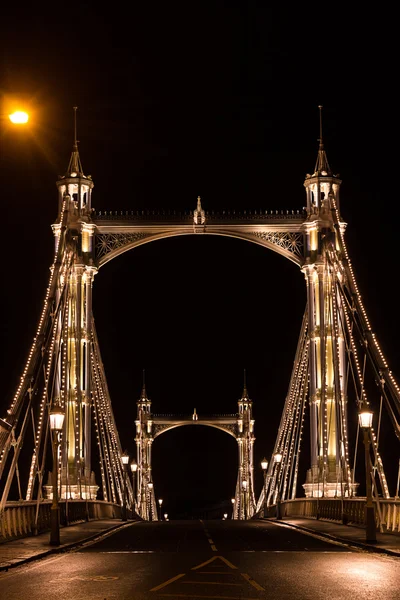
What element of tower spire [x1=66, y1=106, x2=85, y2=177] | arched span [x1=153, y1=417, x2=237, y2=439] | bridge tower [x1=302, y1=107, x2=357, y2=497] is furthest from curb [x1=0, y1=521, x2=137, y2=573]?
arched span [x1=153, y1=417, x2=237, y2=439]

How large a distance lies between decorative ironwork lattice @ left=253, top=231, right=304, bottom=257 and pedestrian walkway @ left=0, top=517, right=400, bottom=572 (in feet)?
36.1

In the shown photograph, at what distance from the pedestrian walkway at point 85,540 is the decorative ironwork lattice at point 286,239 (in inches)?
433

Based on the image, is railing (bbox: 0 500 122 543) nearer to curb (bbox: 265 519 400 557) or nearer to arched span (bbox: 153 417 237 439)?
curb (bbox: 265 519 400 557)

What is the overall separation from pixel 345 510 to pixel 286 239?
39.2 ft

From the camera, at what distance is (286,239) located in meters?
40.6

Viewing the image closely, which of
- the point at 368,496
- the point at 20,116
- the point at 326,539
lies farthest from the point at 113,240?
the point at 20,116

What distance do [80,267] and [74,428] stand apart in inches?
229

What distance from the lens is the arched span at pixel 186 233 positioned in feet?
133

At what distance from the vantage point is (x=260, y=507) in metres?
55.5

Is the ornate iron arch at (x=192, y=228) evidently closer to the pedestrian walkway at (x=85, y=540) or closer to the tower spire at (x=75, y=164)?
the tower spire at (x=75, y=164)

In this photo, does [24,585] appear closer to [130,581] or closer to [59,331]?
[130,581]

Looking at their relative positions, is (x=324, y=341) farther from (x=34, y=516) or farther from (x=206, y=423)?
(x=206, y=423)

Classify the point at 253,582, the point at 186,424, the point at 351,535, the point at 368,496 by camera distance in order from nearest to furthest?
the point at 253,582
the point at 368,496
the point at 351,535
the point at 186,424

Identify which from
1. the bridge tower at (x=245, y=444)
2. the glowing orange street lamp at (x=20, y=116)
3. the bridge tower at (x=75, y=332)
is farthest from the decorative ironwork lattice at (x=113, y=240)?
the bridge tower at (x=245, y=444)
